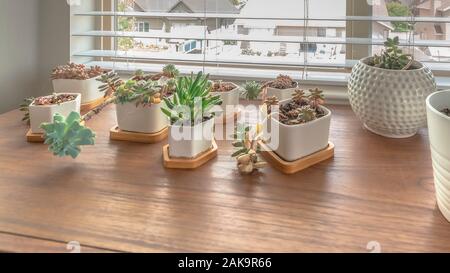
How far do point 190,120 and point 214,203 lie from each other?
0.16m

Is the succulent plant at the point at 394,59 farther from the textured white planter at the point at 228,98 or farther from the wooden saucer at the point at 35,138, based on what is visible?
the wooden saucer at the point at 35,138

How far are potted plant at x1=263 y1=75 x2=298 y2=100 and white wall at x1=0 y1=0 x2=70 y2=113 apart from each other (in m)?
0.55

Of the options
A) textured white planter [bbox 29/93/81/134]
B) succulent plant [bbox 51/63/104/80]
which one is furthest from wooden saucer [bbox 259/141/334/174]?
succulent plant [bbox 51/63/104/80]

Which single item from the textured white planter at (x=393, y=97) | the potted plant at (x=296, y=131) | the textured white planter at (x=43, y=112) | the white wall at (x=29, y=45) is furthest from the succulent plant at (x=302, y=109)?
the white wall at (x=29, y=45)

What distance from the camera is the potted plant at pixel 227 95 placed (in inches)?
35.6

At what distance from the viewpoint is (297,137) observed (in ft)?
2.26

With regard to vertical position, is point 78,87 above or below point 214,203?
above

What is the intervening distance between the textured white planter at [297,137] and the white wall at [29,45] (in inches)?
26.9

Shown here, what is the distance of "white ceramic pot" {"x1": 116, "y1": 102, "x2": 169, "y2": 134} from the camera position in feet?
2.64

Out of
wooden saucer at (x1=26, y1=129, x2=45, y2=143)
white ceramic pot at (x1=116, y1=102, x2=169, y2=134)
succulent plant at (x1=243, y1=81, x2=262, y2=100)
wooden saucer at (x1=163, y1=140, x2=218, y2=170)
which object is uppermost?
succulent plant at (x1=243, y1=81, x2=262, y2=100)

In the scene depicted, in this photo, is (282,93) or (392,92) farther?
(282,93)

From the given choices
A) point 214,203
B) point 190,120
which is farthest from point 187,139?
point 214,203

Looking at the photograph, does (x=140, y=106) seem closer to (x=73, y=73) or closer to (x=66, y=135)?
(x=66, y=135)

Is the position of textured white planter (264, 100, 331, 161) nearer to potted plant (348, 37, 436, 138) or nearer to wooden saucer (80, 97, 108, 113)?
potted plant (348, 37, 436, 138)
